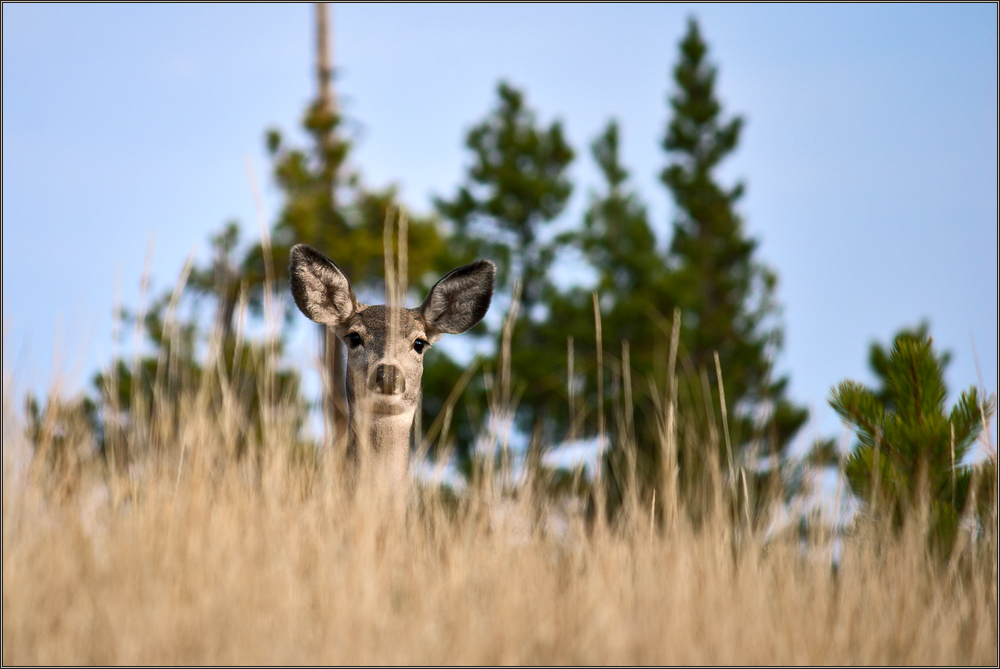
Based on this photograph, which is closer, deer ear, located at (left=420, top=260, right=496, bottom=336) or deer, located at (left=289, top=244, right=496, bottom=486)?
deer, located at (left=289, top=244, right=496, bottom=486)

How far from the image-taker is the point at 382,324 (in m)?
5.65

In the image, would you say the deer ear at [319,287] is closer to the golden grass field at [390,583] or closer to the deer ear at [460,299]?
the deer ear at [460,299]

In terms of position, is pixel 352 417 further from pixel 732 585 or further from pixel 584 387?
pixel 584 387

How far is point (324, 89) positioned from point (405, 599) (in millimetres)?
19664

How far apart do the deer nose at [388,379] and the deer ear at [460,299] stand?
2.88 feet

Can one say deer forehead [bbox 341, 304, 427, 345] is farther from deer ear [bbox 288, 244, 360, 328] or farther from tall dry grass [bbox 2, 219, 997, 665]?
tall dry grass [bbox 2, 219, 997, 665]

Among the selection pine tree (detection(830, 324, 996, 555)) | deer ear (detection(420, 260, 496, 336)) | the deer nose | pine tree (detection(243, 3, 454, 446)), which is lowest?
pine tree (detection(830, 324, 996, 555))

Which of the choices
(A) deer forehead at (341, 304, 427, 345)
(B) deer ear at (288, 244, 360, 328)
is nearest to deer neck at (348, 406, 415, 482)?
(A) deer forehead at (341, 304, 427, 345)

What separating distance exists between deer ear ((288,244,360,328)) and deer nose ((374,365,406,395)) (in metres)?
0.83

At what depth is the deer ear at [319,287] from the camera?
18.9 ft

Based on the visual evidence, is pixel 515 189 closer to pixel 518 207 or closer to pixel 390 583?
Result: pixel 518 207

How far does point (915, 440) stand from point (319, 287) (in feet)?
10.6

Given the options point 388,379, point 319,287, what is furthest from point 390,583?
point 319,287

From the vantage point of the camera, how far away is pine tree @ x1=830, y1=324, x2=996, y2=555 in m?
5.03
